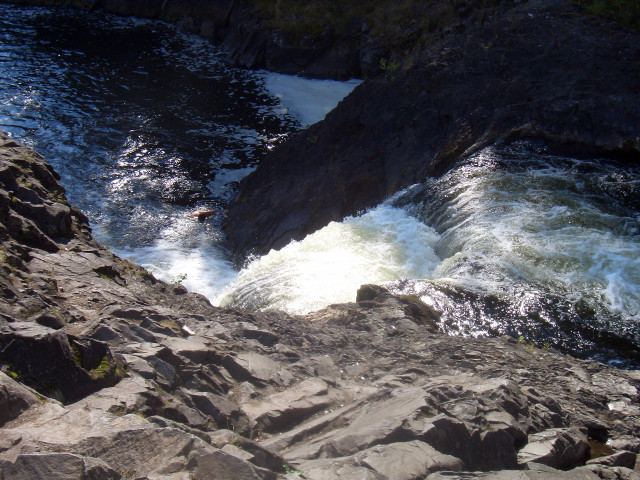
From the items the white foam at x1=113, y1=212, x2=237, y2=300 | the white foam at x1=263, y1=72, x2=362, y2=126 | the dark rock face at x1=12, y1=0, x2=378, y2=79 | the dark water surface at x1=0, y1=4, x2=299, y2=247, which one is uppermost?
the dark rock face at x1=12, y1=0, x2=378, y2=79

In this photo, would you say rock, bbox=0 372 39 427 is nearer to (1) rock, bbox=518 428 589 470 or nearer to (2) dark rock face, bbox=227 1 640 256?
(1) rock, bbox=518 428 589 470

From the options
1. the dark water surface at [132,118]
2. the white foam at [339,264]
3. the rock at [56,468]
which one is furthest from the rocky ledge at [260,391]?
the dark water surface at [132,118]

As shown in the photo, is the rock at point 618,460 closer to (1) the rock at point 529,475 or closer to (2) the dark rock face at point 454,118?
(1) the rock at point 529,475

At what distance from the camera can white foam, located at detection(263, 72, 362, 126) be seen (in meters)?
19.9

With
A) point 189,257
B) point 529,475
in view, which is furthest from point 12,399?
point 189,257

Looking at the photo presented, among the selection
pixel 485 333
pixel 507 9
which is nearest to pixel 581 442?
pixel 485 333

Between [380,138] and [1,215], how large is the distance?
8.74 meters

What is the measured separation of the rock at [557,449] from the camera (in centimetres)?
412

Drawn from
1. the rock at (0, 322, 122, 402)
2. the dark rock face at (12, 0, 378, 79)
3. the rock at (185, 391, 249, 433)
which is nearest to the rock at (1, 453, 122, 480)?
the rock at (0, 322, 122, 402)

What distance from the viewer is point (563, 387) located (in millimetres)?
5523

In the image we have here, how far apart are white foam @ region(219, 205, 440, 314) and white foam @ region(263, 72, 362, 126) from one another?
9416mm

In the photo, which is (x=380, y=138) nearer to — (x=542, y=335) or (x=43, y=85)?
(x=542, y=335)

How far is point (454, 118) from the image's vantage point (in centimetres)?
1253

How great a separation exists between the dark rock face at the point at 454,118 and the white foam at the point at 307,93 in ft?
16.8
